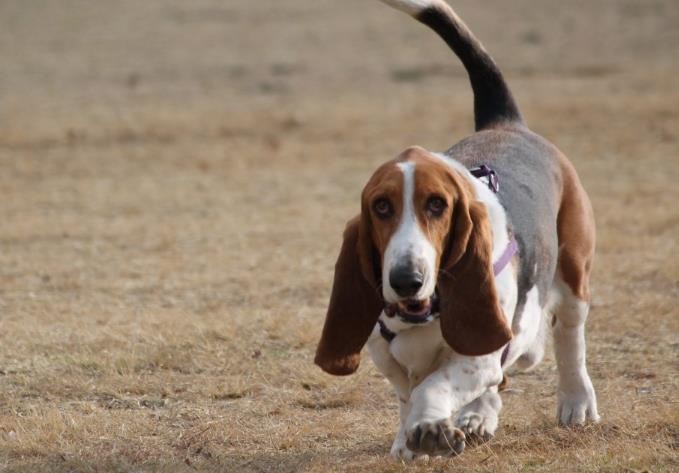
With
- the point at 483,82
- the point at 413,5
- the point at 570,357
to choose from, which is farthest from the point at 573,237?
the point at 413,5

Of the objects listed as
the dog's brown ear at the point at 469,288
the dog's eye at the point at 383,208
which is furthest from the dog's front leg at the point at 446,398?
the dog's eye at the point at 383,208

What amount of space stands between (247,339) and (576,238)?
241cm

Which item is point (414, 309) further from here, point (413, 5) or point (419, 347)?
point (413, 5)

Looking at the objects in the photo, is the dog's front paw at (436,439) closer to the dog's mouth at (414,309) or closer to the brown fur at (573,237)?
the dog's mouth at (414,309)

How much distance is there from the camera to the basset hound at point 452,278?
4672 millimetres

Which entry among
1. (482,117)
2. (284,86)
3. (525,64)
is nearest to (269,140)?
(284,86)

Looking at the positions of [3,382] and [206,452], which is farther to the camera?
[3,382]

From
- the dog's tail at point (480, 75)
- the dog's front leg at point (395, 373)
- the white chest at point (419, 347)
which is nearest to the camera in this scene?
the white chest at point (419, 347)

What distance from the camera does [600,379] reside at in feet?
23.0

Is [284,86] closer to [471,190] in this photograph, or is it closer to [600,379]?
[600,379]

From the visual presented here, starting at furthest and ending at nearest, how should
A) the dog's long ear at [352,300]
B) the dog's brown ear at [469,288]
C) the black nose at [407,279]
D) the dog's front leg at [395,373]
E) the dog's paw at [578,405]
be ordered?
the dog's paw at [578,405]
the dog's front leg at [395,373]
the dog's long ear at [352,300]
the dog's brown ear at [469,288]
the black nose at [407,279]

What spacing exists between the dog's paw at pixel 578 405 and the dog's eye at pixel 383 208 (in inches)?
71.6

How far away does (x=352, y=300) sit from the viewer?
5.03m

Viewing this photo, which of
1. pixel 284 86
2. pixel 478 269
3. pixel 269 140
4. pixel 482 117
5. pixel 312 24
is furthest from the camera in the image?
pixel 312 24
